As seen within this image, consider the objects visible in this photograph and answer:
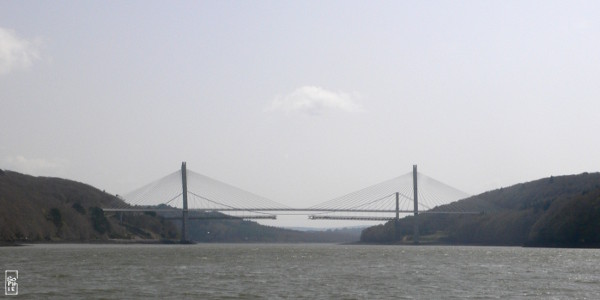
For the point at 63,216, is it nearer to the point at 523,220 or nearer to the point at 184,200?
the point at 184,200

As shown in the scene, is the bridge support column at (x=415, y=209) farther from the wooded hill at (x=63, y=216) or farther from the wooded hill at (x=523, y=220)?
the wooded hill at (x=63, y=216)

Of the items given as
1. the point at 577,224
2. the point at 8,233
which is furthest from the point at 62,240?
the point at 577,224

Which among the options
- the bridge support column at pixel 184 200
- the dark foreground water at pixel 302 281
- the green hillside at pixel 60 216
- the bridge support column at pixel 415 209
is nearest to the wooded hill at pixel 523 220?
the bridge support column at pixel 415 209

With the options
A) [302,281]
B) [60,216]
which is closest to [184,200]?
[60,216]

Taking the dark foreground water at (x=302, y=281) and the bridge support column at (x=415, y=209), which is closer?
the dark foreground water at (x=302, y=281)

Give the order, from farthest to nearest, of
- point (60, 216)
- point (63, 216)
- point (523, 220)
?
point (523, 220) → point (63, 216) → point (60, 216)

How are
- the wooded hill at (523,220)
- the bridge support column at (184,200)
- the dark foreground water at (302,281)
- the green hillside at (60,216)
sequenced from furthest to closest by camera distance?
the bridge support column at (184,200) → the green hillside at (60,216) → the wooded hill at (523,220) → the dark foreground water at (302,281)

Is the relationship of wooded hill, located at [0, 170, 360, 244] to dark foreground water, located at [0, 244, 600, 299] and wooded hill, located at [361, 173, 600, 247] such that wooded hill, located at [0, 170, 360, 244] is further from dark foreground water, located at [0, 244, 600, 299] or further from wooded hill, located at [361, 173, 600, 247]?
dark foreground water, located at [0, 244, 600, 299]

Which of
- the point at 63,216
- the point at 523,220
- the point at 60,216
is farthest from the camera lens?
the point at 523,220

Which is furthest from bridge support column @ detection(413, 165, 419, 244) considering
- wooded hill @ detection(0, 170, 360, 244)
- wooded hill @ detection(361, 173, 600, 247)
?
wooded hill @ detection(0, 170, 360, 244)
